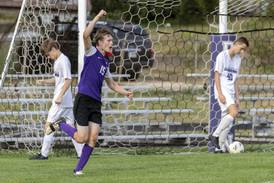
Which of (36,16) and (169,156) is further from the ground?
(36,16)

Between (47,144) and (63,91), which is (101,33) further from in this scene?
(47,144)

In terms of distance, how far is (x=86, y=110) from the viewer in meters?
10.5

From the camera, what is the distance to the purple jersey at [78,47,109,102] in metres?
10.5

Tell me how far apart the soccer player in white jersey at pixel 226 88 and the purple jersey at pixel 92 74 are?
313cm

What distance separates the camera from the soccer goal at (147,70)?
1460cm

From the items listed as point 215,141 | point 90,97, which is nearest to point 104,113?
point 215,141

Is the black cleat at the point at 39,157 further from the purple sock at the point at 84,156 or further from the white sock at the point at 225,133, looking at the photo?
the white sock at the point at 225,133

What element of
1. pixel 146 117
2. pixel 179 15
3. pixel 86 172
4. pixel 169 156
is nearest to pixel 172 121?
pixel 146 117

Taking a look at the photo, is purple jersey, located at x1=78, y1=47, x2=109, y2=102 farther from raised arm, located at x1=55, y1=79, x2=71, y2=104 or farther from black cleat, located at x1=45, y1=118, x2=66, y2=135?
raised arm, located at x1=55, y1=79, x2=71, y2=104

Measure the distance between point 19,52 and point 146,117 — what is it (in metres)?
3.12

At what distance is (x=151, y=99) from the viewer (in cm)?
1583

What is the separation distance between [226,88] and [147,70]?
9.54 feet

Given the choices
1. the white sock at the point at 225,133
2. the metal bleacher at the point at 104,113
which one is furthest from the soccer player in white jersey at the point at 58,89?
the white sock at the point at 225,133

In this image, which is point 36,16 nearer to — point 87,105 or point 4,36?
point 87,105
